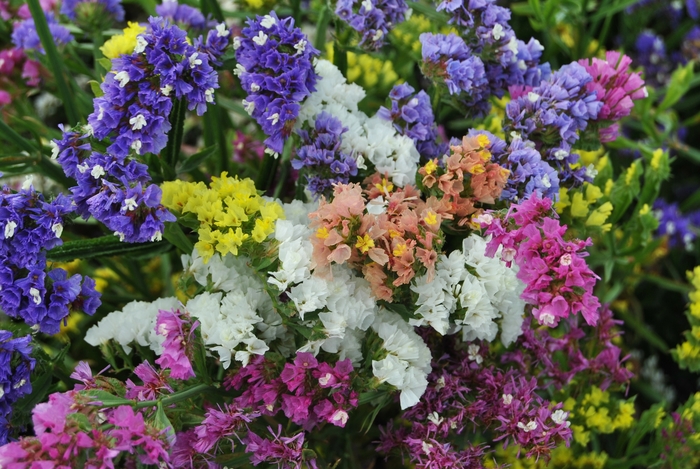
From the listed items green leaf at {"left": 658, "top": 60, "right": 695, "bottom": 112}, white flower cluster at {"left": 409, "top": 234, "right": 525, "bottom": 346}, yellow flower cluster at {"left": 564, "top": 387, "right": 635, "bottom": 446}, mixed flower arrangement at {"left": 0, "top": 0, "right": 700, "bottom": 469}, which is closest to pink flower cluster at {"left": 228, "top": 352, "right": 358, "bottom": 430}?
mixed flower arrangement at {"left": 0, "top": 0, "right": 700, "bottom": 469}

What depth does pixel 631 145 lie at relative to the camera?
45.8 inches

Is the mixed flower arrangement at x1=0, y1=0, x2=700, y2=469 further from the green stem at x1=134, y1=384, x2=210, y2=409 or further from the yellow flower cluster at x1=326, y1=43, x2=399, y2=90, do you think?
the yellow flower cluster at x1=326, y1=43, x2=399, y2=90

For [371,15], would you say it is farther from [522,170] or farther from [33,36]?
[33,36]

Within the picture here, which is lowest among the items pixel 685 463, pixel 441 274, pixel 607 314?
pixel 685 463

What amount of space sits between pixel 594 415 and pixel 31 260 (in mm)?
750

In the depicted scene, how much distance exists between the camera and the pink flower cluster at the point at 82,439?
22.9 inches

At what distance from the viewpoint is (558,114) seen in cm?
83

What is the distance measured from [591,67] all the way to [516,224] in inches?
13.0

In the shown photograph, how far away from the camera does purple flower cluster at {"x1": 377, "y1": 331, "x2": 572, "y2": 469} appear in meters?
0.76

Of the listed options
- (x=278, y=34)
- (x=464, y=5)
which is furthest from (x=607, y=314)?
(x=278, y=34)

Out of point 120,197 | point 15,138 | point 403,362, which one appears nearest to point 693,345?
point 403,362

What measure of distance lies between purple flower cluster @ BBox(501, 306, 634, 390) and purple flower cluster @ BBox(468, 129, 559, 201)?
0.19 m

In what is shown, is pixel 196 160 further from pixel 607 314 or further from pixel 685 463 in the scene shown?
pixel 685 463

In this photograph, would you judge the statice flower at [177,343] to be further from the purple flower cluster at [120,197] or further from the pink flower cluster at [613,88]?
the pink flower cluster at [613,88]
